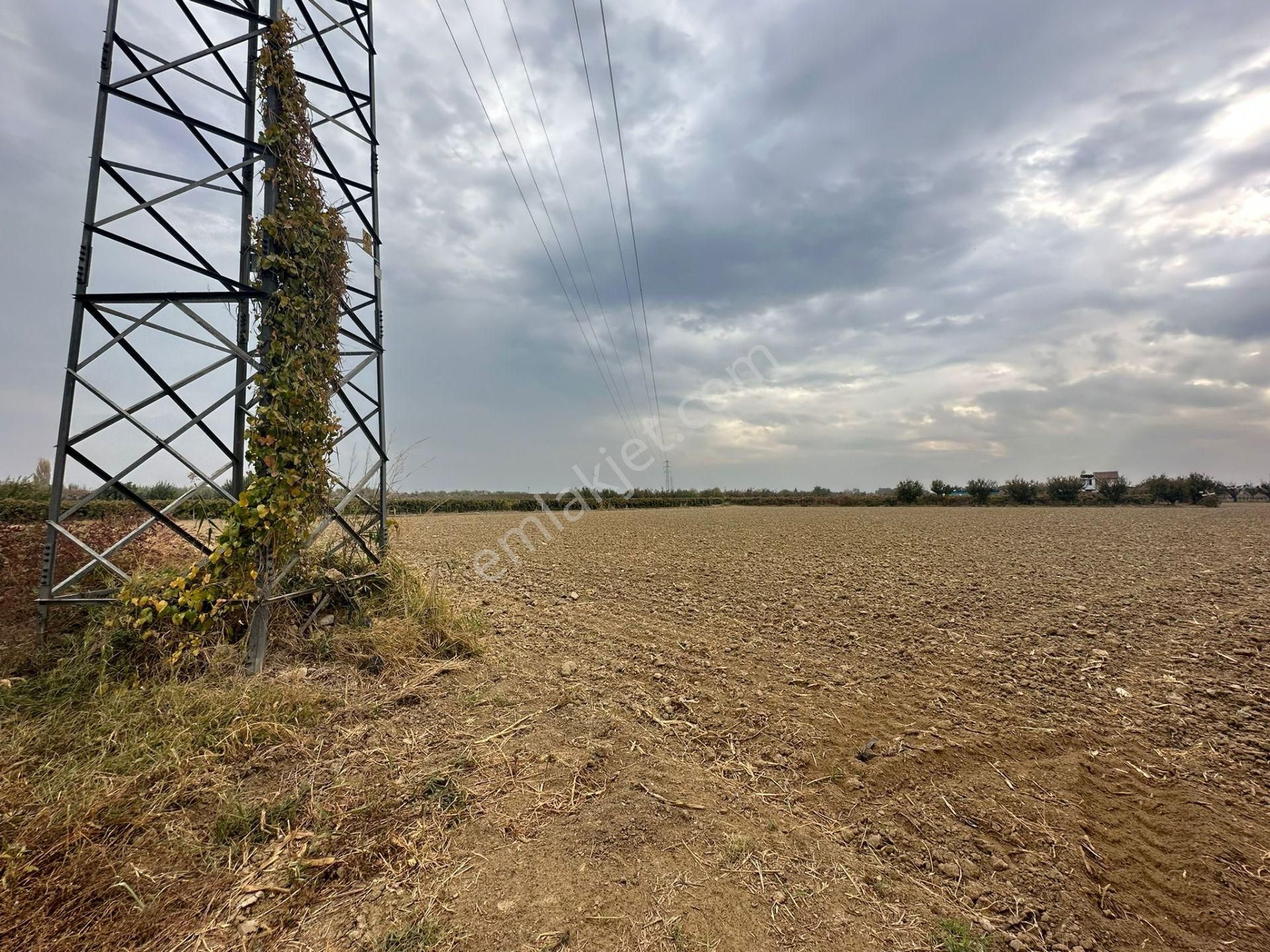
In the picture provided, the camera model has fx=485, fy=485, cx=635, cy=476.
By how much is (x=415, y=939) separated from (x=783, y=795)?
2.10 m

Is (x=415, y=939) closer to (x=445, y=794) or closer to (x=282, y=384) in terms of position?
(x=445, y=794)

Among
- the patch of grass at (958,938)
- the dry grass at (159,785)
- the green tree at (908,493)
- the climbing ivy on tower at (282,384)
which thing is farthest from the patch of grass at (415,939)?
the green tree at (908,493)

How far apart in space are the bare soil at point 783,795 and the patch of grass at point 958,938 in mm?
48

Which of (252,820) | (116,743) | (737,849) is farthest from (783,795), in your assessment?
(116,743)

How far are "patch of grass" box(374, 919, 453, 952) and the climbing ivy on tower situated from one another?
3.01 meters

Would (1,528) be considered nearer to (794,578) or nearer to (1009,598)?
(794,578)

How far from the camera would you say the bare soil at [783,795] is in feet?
6.88

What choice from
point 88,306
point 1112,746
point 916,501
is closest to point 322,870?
point 88,306

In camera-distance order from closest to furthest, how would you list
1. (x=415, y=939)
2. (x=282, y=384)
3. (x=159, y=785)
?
(x=415, y=939) → (x=159, y=785) → (x=282, y=384)

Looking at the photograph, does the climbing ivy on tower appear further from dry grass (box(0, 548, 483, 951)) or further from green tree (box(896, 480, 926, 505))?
green tree (box(896, 480, 926, 505))

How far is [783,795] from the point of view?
3.02m

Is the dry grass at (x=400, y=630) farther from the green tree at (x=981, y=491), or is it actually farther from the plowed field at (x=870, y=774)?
→ the green tree at (x=981, y=491)

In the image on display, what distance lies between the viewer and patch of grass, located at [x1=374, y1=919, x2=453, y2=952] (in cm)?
193

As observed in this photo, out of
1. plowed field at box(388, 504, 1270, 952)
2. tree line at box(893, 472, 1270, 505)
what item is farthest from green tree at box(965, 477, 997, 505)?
A: plowed field at box(388, 504, 1270, 952)
